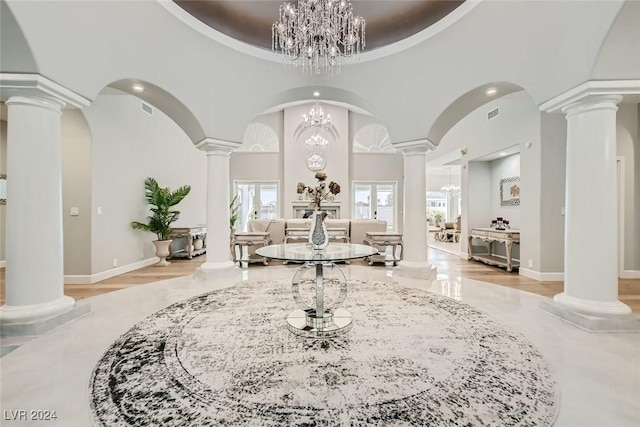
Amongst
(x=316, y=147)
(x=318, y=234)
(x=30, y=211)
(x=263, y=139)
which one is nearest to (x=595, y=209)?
(x=318, y=234)

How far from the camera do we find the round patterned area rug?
62.9 inches

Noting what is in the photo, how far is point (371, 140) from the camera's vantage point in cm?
1183

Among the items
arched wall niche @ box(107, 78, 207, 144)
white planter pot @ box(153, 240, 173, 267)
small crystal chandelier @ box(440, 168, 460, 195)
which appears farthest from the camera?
small crystal chandelier @ box(440, 168, 460, 195)

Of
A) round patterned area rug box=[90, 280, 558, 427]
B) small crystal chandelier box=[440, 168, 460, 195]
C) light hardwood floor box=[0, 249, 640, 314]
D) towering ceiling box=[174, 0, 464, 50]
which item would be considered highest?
towering ceiling box=[174, 0, 464, 50]

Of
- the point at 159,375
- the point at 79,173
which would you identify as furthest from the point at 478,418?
the point at 79,173

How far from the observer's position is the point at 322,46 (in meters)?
3.82

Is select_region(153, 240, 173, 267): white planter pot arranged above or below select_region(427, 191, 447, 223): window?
below

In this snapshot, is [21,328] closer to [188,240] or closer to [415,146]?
[188,240]

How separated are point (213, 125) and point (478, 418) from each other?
490 cm

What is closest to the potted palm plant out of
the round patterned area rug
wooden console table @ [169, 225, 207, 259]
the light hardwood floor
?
the light hardwood floor

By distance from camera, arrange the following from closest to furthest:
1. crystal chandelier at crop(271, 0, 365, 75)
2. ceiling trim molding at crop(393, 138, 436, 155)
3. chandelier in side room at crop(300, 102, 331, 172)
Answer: crystal chandelier at crop(271, 0, 365, 75) < ceiling trim molding at crop(393, 138, 436, 155) < chandelier in side room at crop(300, 102, 331, 172)

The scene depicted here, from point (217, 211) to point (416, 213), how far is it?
3.50 meters

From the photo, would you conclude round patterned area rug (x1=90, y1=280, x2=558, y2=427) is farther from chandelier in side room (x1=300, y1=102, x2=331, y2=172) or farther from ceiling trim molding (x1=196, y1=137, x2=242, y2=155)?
chandelier in side room (x1=300, y1=102, x2=331, y2=172)

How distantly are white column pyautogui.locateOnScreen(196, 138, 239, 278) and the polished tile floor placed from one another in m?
1.02
